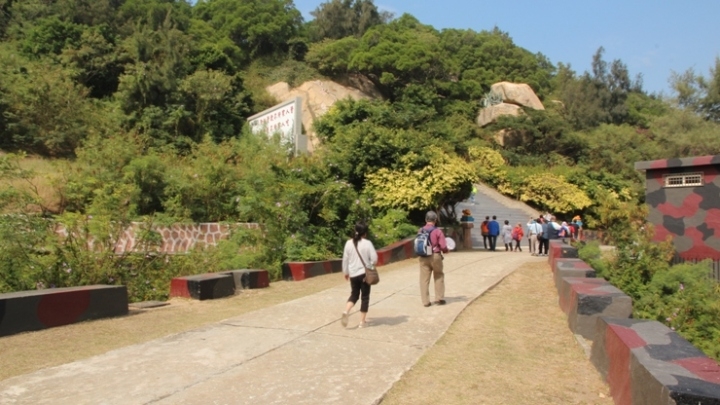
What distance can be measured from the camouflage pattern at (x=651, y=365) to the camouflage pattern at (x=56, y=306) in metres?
6.37

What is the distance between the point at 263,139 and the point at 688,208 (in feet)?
52.0

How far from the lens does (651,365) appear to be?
13.6 ft

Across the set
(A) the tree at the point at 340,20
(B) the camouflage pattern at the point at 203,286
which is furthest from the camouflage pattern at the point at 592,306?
(A) the tree at the point at 340,20

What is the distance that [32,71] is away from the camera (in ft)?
88.3

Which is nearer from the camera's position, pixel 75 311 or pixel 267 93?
pixel 75 311

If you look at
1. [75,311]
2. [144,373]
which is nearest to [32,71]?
[75,311]

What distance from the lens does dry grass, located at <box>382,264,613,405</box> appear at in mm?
5176

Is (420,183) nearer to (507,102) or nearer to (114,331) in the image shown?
(114,331)

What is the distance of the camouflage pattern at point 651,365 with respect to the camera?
3592 millimetres

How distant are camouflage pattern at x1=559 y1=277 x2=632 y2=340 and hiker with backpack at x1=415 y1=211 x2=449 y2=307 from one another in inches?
83.5

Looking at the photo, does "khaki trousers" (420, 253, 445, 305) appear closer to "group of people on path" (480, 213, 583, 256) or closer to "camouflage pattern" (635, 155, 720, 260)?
"camouflage pattern" (635, 155, 720, 260)

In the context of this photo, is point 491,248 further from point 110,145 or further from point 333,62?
point 333,62

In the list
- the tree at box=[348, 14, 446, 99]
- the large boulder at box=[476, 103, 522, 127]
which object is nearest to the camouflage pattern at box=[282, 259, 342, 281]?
the tree at box=[348, 14, 446, 99]

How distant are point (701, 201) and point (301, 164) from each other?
1115 cm
